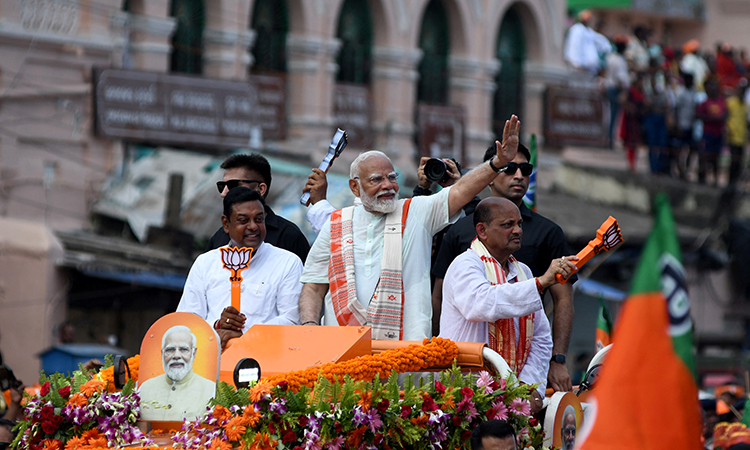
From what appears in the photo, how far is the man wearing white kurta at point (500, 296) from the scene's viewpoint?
18.8 ft

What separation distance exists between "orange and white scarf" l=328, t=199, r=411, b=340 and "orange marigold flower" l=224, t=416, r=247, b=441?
1255 mm

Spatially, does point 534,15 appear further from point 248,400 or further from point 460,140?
point 248,400

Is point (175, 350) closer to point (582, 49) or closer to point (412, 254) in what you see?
point (412, 254)

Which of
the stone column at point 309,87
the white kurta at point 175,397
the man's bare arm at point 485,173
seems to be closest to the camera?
the white kurta at point 175,397

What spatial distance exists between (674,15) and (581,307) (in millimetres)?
12519

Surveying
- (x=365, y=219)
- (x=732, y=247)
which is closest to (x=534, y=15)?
(x=732, y=247)

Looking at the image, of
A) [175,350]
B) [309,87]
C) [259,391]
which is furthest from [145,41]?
[259,391]

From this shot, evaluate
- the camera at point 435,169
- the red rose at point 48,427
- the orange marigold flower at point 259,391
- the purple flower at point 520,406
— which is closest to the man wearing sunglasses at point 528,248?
the camera at point 435,169

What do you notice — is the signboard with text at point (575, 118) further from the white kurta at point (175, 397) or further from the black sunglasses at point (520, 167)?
the white kurta at point (175, 397)

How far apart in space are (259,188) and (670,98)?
→ 16366 mm

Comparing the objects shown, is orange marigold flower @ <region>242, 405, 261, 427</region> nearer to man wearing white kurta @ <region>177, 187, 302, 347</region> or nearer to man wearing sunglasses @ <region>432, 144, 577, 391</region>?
man wearing white kurta @ <region>177, 187, 302, 347</region>

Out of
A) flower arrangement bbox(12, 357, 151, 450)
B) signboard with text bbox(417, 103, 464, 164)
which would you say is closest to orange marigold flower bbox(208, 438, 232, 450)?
flower arrangement bbox(12, 357, 151, 450)

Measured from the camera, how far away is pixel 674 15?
29047 mm

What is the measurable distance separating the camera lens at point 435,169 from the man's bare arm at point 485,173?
500mm
